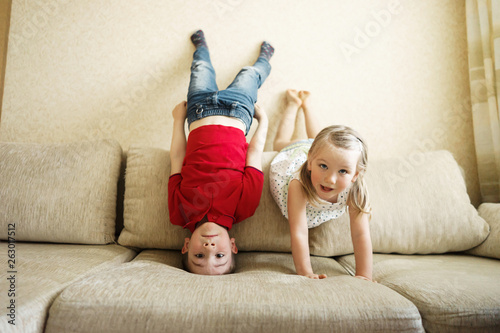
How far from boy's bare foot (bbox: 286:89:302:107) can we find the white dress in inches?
17.1

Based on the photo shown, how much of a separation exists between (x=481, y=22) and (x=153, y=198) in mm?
2222

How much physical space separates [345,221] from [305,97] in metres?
0.85

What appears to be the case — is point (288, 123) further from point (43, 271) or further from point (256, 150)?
point (43, 271)

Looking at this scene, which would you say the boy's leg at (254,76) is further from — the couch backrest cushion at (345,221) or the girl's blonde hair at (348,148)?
the girl's blonde hair at (348,148)

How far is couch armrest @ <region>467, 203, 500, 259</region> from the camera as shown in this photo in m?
1.40

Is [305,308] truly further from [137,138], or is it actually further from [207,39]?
[207,39]

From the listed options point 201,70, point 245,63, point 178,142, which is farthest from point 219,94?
point 245,63

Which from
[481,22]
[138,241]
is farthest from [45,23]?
[481,22]

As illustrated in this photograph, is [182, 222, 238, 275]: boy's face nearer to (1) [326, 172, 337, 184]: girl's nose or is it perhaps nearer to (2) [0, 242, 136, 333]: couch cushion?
(2) [0, 242, 136, 333]: couch cushion

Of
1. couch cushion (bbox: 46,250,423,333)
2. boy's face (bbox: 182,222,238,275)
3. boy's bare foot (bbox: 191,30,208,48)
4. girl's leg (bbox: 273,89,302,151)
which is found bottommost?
couch cushion (bbox: 46,250,423,333)

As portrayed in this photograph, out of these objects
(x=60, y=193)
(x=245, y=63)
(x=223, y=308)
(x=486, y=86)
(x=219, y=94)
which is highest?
(x=245, y=63)

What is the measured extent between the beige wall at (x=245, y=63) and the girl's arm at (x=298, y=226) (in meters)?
0.64

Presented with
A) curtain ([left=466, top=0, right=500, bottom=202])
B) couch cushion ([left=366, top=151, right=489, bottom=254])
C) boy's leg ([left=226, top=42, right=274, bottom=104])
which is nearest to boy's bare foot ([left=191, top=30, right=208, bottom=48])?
boy's leg ([left=226, top=42, right=274, bottom=104])

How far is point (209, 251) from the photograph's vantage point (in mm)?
1201
